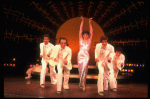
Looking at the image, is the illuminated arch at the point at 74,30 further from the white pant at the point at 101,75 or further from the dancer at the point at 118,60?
the white pant at the point at 101,75

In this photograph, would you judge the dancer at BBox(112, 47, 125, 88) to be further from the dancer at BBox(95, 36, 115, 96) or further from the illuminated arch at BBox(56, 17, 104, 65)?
the illuminated arch at BBox(56, 17, 104, 65)

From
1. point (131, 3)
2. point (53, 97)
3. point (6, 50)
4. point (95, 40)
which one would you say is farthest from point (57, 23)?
point (53, 97)

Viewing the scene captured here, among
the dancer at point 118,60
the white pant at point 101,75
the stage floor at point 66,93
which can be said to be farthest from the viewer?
the dancer at point 118,60

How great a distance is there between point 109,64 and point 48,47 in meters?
1.93

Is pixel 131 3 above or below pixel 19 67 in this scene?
above

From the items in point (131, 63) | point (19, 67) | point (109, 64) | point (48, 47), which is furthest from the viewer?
point (19, 67)

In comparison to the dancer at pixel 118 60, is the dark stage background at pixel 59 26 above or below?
above

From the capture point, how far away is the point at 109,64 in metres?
5.56

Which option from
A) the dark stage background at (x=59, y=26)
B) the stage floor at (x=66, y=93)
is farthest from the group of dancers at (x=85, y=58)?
the dark stage background at (x=59, y=26)

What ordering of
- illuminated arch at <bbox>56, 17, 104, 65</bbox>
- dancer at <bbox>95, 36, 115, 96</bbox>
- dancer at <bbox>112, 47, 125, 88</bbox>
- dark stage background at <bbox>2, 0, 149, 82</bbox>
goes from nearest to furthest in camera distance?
1. dancer at <bbox>95, 36, 115, 96</bbox>
2. dancer at <bbox>112, 47, 125, 88</bbox>
3. dark stage background at <bbox>2, 0, 149, 82</bbox>
4. illuminated arch at <bbox>56, 17, 104, 65</bbox>

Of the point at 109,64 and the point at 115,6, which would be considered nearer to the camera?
the point at 109,64

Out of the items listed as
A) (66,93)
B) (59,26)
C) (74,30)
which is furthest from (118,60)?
(59,26)

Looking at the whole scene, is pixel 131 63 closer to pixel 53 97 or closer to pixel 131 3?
pixel 131 3

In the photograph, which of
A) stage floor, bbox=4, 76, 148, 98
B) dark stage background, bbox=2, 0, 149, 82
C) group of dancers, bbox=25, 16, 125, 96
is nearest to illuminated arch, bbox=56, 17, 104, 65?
dark stage background, bbox=2, 0, 149, 82
